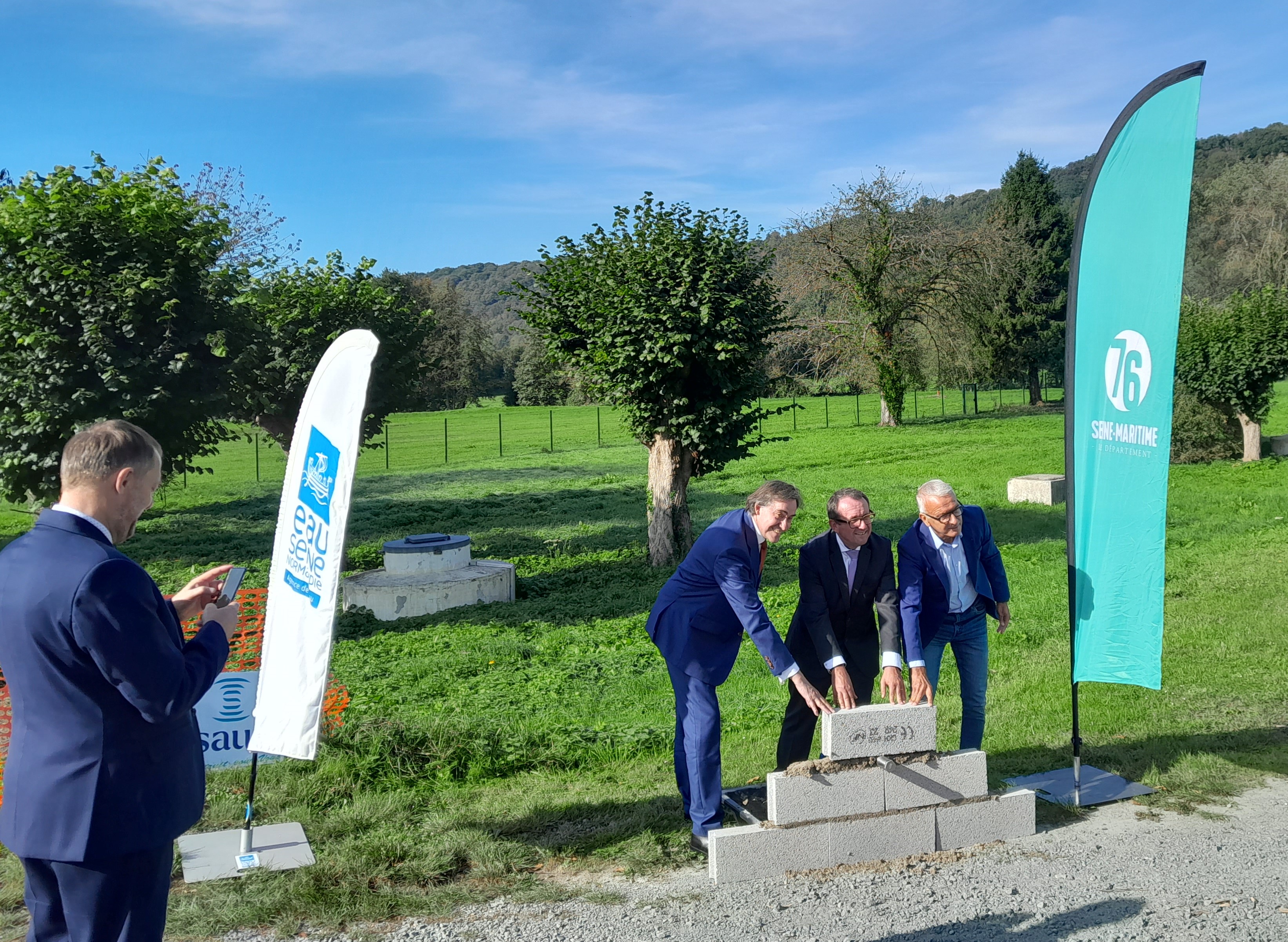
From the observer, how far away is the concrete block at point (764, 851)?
5.09 m

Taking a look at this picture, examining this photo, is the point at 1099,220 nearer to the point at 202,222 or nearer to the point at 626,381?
the point at 626,381

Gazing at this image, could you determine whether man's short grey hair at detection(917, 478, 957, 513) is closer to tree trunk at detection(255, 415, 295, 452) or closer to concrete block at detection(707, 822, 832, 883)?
concrete block at detection(707, 822, 832, 883)

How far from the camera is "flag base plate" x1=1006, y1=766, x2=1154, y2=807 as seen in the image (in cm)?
615

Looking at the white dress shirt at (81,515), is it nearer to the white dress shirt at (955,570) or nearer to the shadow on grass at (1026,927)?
the shadow on grass at (1026,927)

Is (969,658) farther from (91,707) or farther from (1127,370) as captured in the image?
(91,707)

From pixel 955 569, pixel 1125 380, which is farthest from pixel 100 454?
pixel 1125 380

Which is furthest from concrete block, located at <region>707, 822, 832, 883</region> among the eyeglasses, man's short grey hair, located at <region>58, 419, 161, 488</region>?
man's short grey hair, located at <region>58, 419, 161, 488</region>

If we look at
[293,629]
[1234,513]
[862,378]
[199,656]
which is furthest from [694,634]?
[862,378]

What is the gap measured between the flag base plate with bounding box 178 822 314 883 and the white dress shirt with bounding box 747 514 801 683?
268cm

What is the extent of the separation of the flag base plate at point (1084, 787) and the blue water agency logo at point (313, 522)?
4.39 meters

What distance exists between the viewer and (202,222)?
45.6 feet

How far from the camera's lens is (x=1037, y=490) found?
2039 cm

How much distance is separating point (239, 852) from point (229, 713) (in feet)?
4.58

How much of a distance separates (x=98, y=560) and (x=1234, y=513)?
19.2m
